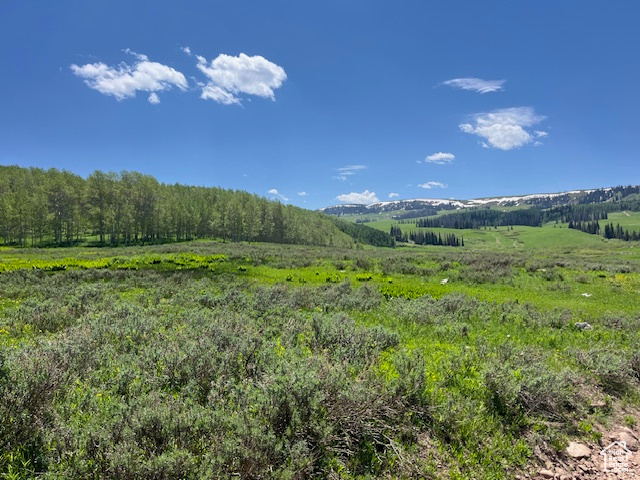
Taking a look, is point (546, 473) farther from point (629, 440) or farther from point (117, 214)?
point (117, 214)

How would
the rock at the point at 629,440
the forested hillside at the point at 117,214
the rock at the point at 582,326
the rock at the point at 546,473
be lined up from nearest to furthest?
the rock at the point at 546,473 < the rock at the point at 629,440 < the rock at the point at 582,326 < the forested hillside at the point at 117,214

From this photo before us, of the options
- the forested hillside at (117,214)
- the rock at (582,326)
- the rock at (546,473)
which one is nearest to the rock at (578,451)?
the rock at (546,473)

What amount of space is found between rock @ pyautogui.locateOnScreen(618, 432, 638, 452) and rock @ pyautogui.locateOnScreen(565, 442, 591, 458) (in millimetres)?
826

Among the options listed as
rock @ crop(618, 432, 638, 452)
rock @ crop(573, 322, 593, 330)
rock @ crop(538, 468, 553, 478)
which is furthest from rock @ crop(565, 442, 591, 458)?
rock @ crop(573, 322, 593, 330)

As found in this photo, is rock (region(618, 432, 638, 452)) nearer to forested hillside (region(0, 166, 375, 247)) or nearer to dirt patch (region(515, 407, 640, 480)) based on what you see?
dirt patch (region(515, 407, 640, 480))

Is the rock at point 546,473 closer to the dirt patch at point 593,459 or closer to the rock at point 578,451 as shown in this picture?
the dirt patch at point 593,459

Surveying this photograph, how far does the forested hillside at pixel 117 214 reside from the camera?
6925 centimetres

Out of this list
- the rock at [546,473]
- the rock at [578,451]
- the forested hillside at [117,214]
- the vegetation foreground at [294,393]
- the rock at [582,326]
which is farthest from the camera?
the forested hillside at [117,214]

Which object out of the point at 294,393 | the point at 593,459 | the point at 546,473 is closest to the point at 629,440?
the point at 593,459

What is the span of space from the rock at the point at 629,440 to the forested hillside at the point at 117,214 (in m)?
85.9

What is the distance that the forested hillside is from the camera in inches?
2726

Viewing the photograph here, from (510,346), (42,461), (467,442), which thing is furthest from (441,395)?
(42,461)

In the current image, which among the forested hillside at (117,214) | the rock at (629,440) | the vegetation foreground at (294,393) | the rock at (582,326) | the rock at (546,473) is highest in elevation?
the forested hillside at (117,214)

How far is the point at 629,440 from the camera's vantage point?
5352 millimetres
